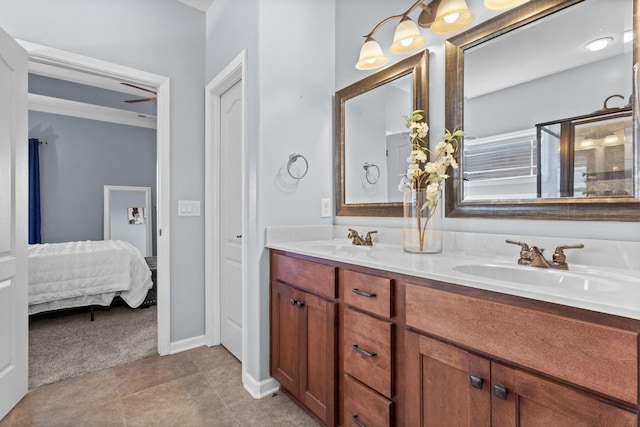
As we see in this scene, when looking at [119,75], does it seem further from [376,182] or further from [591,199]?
[591,199]

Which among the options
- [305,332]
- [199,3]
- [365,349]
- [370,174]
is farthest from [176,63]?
[365,349]

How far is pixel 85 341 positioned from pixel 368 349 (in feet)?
8.58

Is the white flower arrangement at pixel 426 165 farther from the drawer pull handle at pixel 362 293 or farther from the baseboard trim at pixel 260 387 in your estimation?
the baseboard trim at pixel 260 387

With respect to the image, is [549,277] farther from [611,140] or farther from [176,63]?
[176,63]

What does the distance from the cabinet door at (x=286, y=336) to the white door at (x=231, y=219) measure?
0.56 metres

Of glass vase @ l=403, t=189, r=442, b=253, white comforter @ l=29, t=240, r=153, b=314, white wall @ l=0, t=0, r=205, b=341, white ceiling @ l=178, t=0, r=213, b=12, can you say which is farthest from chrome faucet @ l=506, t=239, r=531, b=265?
white comforter @ l=29, t=240, r=153, b=314

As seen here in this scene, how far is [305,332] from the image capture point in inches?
63.6

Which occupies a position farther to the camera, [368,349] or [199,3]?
[199,3]

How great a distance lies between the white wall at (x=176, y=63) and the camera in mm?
2205

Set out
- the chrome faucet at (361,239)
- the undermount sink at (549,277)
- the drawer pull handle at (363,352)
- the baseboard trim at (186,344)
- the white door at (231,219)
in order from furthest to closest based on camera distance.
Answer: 1. the baseboard trim at (186,344)
2. the white door at (231,219)
3. the chrome faucet at (361,239)
4. the drawer pull handle at (363,352)
5. the undermount sink at (549,277)

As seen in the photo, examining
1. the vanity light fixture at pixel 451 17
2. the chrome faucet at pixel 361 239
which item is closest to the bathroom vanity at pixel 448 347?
the chrome faucet at pixel 361 239

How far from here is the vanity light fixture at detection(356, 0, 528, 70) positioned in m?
1.39

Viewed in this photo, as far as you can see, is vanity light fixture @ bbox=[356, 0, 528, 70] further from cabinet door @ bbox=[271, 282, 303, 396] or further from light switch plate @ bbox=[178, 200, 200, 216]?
light switch plate @ bbox=[178, 200, 200, 216]

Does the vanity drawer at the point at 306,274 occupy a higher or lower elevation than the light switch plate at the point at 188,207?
lower
